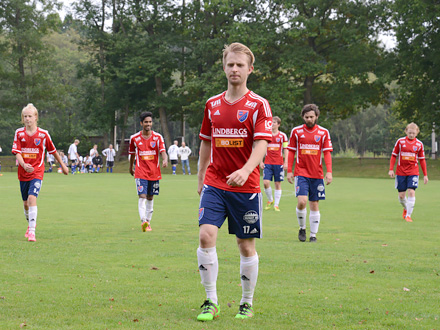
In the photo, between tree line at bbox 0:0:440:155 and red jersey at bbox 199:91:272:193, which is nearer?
red jersey at bbox 199:91:272:193

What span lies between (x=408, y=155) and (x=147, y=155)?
21.2 ft

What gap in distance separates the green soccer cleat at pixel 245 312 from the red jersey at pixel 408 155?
1048cm

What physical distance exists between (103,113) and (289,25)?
20.3 m

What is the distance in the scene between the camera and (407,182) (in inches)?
599

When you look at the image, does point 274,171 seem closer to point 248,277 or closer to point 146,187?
point 146,187

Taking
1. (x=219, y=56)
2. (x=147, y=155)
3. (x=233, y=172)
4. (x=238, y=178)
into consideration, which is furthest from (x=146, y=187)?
(x=219, y=56)

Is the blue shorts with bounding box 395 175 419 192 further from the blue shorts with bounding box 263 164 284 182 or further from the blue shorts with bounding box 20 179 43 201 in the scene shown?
the blue shorts with bounding box 20 179 43 201

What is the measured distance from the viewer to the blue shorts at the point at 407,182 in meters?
15.0

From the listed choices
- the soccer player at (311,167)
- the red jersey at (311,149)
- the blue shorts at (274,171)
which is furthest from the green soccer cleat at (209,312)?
the blue shorts at (274,171)

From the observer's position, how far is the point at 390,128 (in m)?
86.5

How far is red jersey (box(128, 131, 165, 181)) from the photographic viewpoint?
41.1 ft

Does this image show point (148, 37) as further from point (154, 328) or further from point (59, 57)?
point (154, 328)

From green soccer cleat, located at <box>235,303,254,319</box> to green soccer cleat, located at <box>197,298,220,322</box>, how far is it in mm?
186

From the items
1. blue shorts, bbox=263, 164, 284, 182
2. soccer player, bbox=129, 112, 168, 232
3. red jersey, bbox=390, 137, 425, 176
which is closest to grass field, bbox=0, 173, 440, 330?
soccer player, bbox=129, 112, 168, 232
